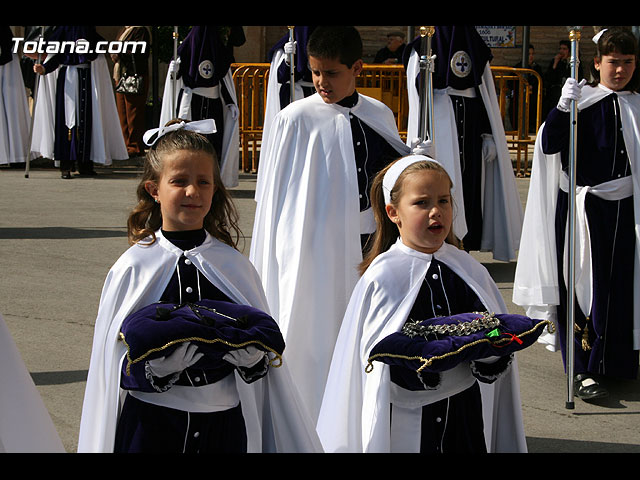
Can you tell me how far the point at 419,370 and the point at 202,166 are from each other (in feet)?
3.34

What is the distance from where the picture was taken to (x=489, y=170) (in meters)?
9.34

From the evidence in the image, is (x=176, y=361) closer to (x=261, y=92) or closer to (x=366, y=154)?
(x=366, y=154)

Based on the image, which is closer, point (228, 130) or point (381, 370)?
point (381, 370)

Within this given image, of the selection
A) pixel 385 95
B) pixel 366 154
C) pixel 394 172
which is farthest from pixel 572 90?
pixel 385 95

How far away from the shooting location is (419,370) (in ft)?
11.8

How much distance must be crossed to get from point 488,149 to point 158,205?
5697mm

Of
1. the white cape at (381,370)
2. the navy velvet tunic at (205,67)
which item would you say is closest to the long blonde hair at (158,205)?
the white cape at (381,370)

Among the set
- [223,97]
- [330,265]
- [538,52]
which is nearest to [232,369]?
[330,265]

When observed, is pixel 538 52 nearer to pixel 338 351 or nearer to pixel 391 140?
pixel 391 140

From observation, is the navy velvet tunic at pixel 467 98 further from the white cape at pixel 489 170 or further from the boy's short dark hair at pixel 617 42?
the boy's short dark hair at pixel 617 42

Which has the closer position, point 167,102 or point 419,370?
point 419,370

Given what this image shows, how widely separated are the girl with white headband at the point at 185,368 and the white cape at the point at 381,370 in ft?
0.81

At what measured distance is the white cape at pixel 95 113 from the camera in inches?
586

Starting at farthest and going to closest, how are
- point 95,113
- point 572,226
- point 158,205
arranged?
1. point 95,113
2. point 572,226
3. point 158,205
